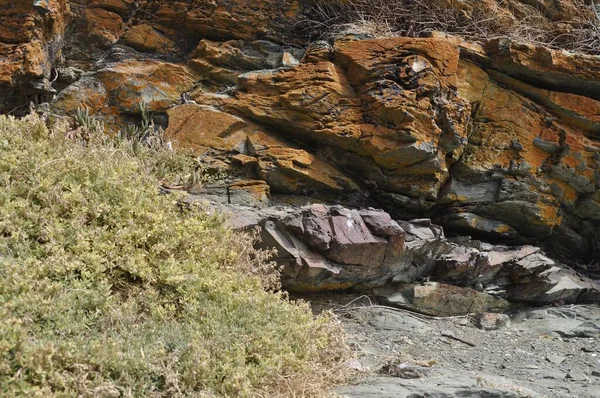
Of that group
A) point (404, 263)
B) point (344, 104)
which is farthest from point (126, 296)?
point (344, 104)

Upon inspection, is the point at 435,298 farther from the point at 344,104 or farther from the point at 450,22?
the point at 450,22

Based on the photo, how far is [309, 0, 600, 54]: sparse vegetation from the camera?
7.89 m

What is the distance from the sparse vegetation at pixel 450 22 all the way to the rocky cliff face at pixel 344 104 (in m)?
0.53

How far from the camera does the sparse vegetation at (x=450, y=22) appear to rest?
7.89m

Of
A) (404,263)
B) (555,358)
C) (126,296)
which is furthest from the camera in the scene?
(404,263)

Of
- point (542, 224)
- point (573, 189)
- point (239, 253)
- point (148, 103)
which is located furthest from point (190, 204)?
point (573, 189)

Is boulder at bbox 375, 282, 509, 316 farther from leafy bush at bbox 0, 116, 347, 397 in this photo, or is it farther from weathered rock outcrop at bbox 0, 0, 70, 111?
weathered rock outcrop at bbox 0, 0, 70, 111

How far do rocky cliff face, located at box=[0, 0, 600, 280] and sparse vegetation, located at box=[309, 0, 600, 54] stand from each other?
528 millimetres

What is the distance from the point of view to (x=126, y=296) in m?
4.11

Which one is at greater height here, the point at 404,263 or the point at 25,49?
the point at 25,49

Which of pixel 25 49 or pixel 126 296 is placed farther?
pixel 25 49

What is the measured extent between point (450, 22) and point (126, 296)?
6.08 meters

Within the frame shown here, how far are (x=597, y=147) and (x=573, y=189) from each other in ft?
1.98

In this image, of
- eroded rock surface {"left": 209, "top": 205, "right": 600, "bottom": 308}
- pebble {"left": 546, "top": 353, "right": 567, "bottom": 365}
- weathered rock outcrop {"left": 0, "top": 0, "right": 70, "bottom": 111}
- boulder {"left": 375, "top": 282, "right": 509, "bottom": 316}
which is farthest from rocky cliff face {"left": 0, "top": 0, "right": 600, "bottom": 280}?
pebble {"left": 546, "top": 353, "right": 567, "bottom": 365}
